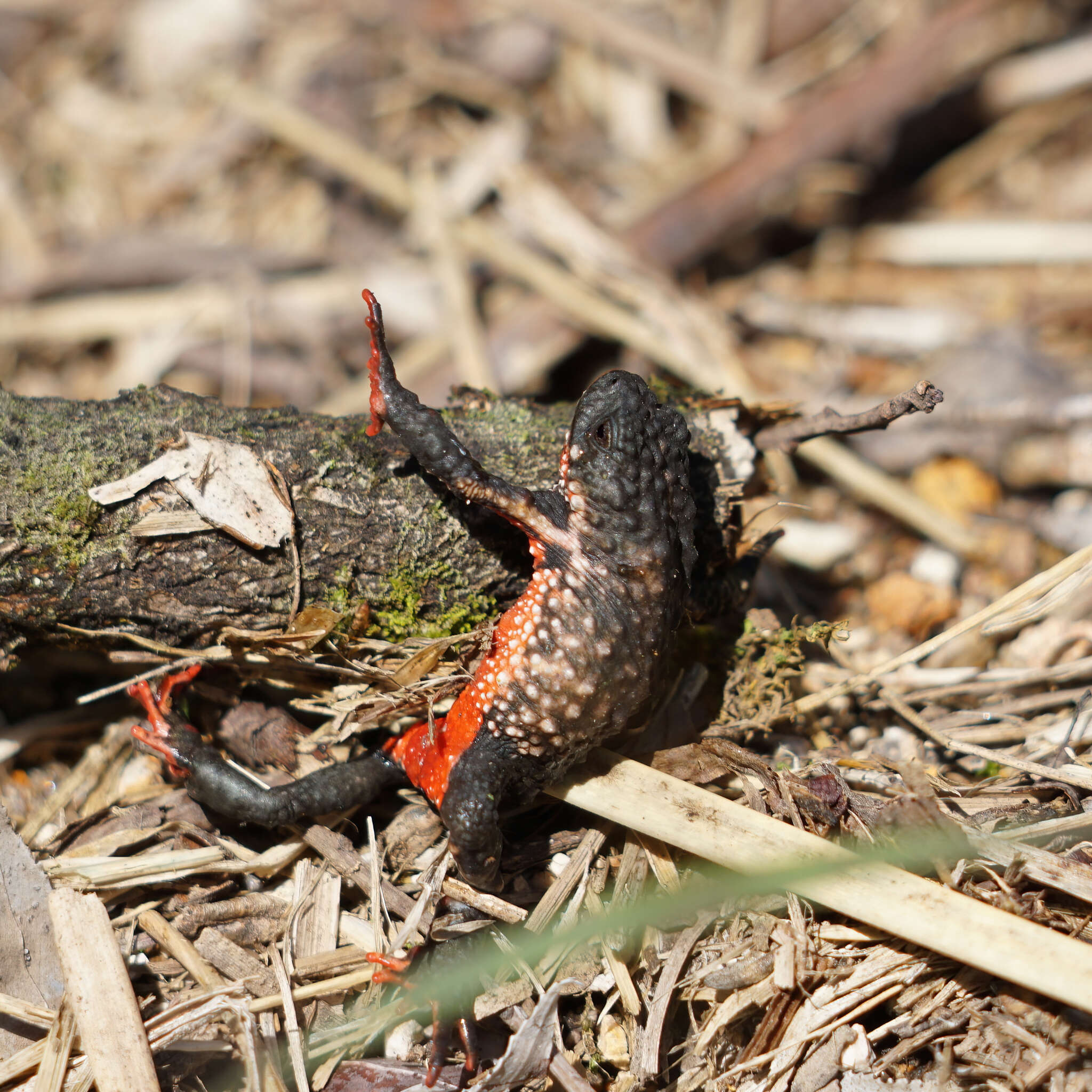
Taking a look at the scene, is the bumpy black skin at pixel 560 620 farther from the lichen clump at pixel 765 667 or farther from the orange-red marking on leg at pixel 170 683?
the lichen clump at pixel 765 667

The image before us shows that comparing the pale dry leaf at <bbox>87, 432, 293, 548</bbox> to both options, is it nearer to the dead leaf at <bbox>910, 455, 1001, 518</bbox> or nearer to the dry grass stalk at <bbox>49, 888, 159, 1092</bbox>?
the dry grass stalk at <bbox>49, 888, 159, 1092</bbox>

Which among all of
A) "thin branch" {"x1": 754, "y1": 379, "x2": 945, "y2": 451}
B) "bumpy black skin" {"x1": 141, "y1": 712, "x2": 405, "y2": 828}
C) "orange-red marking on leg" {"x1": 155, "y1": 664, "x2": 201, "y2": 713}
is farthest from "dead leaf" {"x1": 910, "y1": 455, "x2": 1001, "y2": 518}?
"orange-red marking on leg" {"x1": 155, "y1": 664, "x2": 201, "y2": 713}

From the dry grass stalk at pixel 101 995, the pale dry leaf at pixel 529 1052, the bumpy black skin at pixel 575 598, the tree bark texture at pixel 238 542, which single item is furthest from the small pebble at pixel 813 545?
the dry grass stalk at pixel 101 995

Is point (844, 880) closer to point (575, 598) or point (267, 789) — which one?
point (575, 598)

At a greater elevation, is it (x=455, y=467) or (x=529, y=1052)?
(x=455, y=467)

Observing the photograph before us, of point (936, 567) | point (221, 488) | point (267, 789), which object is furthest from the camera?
point (936, 567)

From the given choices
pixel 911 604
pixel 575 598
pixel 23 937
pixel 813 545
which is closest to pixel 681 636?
pixel 575 598

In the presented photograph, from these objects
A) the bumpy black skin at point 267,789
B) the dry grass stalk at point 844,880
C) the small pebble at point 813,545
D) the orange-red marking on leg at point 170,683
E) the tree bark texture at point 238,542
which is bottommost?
the dry grass stalk at point 844,880
